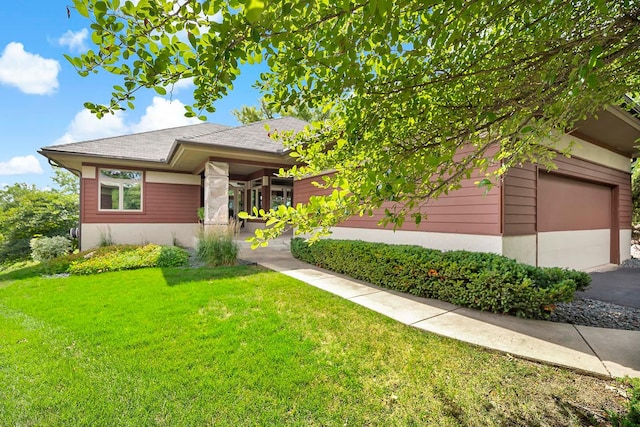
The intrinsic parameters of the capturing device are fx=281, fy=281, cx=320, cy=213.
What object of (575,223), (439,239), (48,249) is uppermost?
(575,223)

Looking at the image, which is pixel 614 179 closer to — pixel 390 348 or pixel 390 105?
pixel 390 348

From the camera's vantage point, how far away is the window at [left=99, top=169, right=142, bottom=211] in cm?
1078

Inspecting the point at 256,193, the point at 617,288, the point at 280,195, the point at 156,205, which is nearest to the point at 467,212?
the point at 617,288

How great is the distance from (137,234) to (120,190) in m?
1.85

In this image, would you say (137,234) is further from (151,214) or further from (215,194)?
(215,194)

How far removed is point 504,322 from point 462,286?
0.72 m

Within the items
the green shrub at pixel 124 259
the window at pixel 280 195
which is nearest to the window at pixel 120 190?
the green shrub at pixel 124 259

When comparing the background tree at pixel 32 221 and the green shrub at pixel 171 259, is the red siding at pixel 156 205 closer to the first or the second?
the background tree at pixel 32 221

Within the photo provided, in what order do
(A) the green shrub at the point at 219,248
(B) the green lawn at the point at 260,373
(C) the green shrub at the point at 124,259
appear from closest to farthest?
(B) the green lawn at the point at 260,373 < (C) the green shrub at the point at 124,259 < (A) the green shrub at the point at 219,248

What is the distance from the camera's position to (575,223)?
6863 mm

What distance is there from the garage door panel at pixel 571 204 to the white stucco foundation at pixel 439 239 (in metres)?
1.76

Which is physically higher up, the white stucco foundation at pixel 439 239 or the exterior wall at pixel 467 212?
the exterior wall at pixel 467 212

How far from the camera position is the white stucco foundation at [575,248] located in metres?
5.89

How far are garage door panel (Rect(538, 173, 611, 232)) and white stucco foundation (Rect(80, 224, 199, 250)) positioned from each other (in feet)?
32.4
